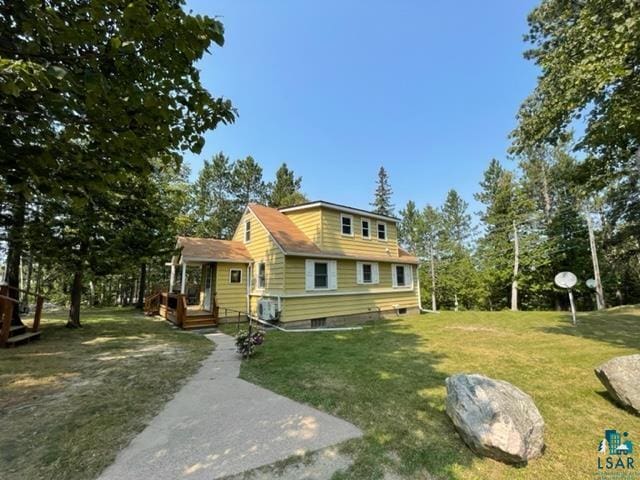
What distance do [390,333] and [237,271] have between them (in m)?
7.09

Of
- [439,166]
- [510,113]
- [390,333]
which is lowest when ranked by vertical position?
[390,333]

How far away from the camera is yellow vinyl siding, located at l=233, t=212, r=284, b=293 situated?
11320 millimetres

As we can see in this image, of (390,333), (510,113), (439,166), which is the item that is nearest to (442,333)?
(390,333)

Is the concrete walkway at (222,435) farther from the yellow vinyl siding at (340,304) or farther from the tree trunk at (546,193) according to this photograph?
the tree trunk at (546,193)

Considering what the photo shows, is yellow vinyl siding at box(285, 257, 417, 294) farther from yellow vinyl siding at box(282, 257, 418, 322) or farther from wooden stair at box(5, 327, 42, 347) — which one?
wooden stair at box(5, 327, 42, 347)

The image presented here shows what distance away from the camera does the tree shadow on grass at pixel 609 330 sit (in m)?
7.66

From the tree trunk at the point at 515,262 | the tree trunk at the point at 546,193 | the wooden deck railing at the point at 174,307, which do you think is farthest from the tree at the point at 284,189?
the tree trunk at the point at 546,193

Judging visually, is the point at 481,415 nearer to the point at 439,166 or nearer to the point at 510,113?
the point at 510,113

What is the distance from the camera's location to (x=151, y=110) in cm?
287

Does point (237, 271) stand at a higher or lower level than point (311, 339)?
higher

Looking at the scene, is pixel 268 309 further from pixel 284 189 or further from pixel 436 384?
pixel 284 189

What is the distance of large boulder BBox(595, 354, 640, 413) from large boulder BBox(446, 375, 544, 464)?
1813 millimetres

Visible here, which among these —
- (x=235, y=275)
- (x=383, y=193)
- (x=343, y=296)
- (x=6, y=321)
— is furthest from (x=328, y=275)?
(x=383, y=193)

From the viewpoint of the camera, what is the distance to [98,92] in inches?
94.9
